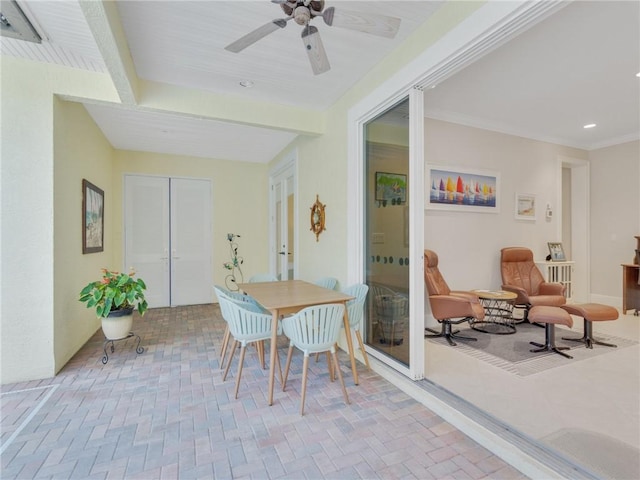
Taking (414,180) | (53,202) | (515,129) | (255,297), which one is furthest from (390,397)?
(515,129)

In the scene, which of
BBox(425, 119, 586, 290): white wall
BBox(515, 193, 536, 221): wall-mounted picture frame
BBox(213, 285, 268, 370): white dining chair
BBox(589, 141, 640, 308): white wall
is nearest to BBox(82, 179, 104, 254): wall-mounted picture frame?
BBox(213, 285, 268, 370): white dining chair

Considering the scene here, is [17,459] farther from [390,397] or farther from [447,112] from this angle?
[447,112]

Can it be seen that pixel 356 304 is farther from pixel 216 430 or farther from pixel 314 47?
pixel 314 47

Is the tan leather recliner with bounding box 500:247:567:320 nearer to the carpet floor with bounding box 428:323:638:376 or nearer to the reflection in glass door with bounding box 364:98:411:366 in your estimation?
the carpet floor with bounding box 428:323:638:376

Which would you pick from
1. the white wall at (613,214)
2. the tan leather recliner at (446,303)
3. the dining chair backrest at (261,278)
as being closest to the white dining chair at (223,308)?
the dining chair backrest at (261,278)

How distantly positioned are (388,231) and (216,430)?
212 cm

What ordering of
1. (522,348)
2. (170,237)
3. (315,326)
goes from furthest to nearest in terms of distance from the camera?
(170,237), (522,348), (315,326)

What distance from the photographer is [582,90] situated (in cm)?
349

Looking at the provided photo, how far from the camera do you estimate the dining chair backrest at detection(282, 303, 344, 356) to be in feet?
7.49

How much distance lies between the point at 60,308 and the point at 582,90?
6.04 metres

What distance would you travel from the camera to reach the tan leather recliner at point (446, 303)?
344 centimetres

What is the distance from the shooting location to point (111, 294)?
319 cm

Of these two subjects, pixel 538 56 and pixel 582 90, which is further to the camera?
pixel 582 90

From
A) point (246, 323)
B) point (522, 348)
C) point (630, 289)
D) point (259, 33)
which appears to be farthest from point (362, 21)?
point (630, 289)
